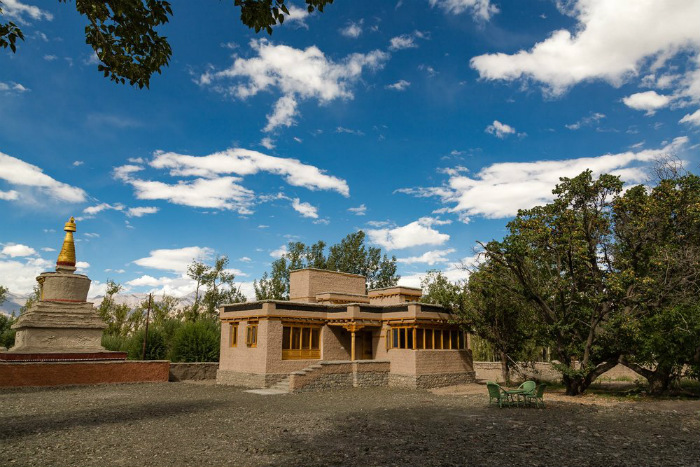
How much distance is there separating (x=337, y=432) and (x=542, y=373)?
26069 mm

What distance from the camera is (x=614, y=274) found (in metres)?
19.6

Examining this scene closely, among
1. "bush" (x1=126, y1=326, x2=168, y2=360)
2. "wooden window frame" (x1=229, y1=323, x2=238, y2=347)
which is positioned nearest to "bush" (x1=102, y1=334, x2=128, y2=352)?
"bush" (x1=126, y1=326, x2=168, y2=360)

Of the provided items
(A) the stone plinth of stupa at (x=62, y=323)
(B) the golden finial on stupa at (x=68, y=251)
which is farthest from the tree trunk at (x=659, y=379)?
(B) the golden finial on stupa at (x=68, y=251)

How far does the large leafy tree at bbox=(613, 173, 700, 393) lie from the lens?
707 inches

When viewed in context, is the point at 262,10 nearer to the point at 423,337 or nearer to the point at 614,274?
the point at 614,274

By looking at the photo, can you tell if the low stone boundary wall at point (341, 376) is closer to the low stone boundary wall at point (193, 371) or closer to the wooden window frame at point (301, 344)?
the wooden window frame at point (301, 344)

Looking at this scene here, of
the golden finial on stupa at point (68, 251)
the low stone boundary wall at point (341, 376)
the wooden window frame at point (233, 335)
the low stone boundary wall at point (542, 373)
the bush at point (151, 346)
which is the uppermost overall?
the golden finial on stupa at point (68, 251)

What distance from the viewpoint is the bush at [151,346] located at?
1191 inches

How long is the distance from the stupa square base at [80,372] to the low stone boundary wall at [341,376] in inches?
346

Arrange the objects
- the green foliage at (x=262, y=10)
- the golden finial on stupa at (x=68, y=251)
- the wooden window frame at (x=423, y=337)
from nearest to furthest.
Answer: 1. the green foliage at (x=262, y=10)
2. the wooden window frame at (x=423, y=337)
3. the golden finial on stupa at (x=68, y=251)

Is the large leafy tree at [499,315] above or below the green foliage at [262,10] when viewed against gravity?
below

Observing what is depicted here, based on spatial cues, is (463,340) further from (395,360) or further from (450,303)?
(395,360)

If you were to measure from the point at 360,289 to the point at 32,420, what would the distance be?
71.9ft

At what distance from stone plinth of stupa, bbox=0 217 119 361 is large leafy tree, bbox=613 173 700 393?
26.1 meters
